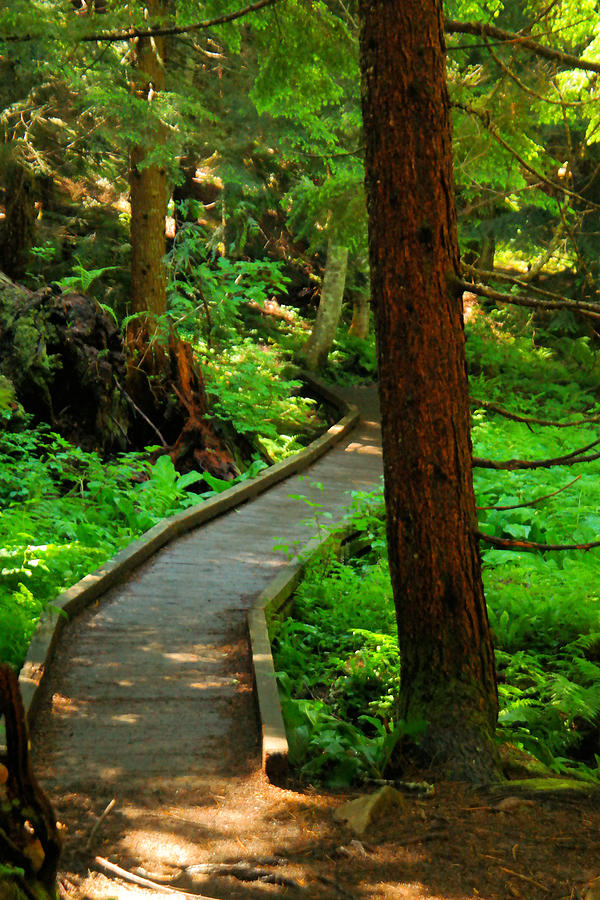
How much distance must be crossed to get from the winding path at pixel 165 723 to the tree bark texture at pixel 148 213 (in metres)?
7.05

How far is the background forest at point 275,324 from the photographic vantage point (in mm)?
6348

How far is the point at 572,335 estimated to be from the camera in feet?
85.3

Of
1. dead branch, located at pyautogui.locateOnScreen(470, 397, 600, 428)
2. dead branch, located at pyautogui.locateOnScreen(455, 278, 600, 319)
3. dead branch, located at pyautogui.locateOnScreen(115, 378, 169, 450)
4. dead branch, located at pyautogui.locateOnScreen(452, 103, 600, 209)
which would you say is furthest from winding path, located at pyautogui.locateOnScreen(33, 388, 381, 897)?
dead branch, located at pyautogui.locateOnScreen(115, 378, 169, 450)

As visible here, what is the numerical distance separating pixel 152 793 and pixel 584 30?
10057mm

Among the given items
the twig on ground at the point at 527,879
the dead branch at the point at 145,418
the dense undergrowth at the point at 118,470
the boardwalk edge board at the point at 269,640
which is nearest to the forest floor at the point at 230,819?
the twig on ground at the point at 527,879

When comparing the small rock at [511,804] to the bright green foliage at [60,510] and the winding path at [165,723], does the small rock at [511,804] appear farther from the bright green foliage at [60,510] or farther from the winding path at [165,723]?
the bright green foliage at [60,510]

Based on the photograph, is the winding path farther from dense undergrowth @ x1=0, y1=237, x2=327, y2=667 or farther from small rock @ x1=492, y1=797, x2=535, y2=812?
small rock @ x1=492, y1=797, x2=535, y2=812

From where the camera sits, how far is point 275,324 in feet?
81.0

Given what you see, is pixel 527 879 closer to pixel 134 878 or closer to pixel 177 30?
pixel 134 878

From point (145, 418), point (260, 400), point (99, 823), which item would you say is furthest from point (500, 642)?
point (260, 400)

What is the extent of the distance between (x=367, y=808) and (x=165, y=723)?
71.4 inches

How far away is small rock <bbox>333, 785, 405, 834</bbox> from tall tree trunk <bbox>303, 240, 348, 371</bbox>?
1779 centimetres

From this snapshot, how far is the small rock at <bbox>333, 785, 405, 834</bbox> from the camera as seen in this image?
401 centimetres

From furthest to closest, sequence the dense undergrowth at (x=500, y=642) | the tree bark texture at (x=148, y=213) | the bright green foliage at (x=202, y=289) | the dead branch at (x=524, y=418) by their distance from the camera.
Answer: the bright green foliage at (x=202, y=289)
the tree bark texture at (x=148, y=213)
the dense undergrowth at (x=500, y=642)
the dead branch at (x=524, y=418)
